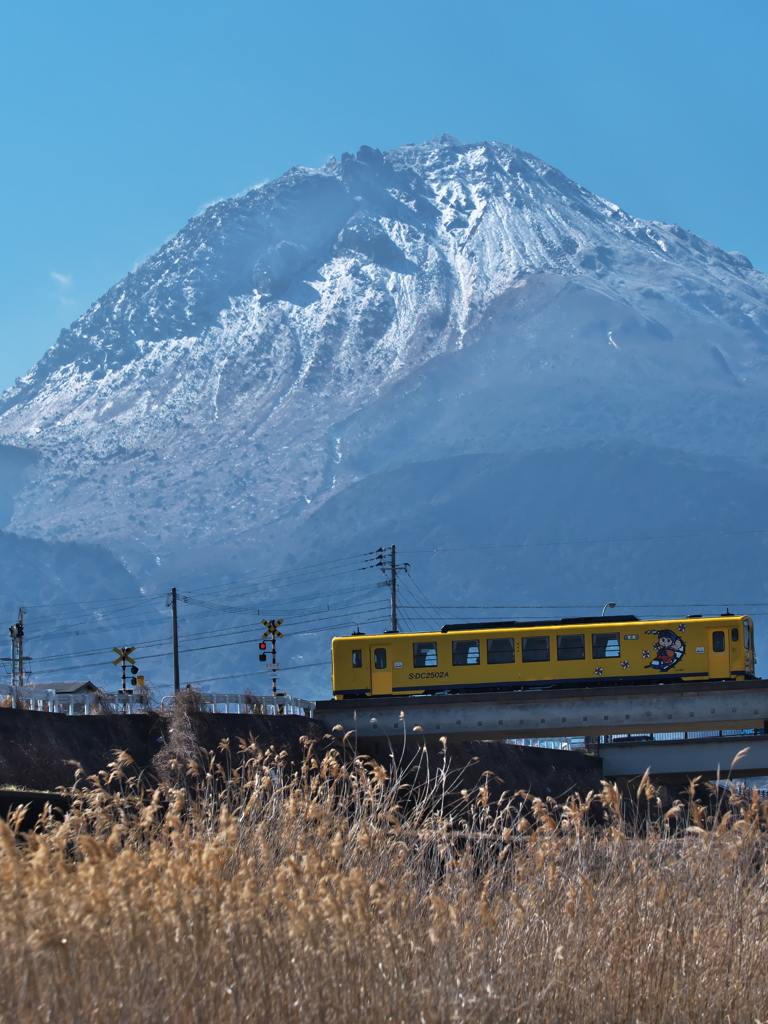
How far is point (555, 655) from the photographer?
41031 mm

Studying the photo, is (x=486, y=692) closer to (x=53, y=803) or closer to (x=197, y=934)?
(x=53, y=803)

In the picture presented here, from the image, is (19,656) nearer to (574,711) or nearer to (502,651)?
(502,651)

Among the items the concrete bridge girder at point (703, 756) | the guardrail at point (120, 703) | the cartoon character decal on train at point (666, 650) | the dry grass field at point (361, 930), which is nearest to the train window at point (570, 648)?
the cartoon character decal on train at point (666, 650)

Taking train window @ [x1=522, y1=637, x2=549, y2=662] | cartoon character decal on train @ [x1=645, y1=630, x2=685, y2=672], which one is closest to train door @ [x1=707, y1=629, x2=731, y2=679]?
cartoon character decal on train @ [x1=645, y1=630, x2=685, y2=672]

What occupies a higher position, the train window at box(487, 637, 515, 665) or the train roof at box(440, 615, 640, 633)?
the train roof at box(440, 615, 640, 633)

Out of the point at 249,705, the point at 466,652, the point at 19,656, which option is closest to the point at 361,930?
the point at 249,705

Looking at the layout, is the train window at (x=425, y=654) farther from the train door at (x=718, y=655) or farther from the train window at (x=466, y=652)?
the train door at (x=718, y=655)

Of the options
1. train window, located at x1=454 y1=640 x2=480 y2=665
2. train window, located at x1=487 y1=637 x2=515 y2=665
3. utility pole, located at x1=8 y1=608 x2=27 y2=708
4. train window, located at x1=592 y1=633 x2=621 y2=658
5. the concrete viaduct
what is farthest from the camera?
utility pole, located at x1=8 y1=608 x2=27 y2=708

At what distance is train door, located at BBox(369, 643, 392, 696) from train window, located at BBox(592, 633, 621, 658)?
7533 mm

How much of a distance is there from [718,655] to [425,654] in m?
10.4

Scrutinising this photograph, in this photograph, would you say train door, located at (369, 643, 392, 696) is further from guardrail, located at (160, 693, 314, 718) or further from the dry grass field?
the dry grass field

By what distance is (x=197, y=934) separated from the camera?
8.30 meters

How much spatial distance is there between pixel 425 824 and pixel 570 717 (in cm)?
2768

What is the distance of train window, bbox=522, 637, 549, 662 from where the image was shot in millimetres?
41062
